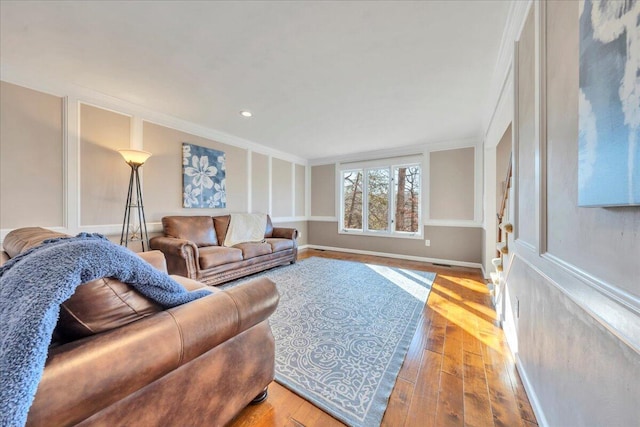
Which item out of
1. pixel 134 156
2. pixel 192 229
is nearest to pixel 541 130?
pixel 134 156

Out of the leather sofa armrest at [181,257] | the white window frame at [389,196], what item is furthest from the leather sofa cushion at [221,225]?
the white window frame at [389,196]

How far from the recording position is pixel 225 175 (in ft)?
12.7

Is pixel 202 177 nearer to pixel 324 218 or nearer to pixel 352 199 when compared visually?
pixel 324 218

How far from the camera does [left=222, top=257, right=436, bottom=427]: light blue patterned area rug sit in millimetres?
1250

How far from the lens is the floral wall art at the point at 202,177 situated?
3352 millimetres

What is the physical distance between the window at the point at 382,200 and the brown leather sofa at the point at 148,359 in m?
3.97

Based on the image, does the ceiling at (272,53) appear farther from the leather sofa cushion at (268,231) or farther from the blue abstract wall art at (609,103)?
the leather sofa cushion at (268,231)

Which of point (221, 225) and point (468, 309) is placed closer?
point (468, 309)

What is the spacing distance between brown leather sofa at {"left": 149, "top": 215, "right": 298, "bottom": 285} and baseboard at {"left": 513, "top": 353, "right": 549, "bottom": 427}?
9.42 ft

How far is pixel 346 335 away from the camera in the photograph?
5.94ft

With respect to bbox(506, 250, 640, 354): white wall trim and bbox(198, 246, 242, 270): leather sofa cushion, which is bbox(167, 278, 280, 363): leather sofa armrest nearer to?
bbox(506, 250, 640, 354): white wall trim

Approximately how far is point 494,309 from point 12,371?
10.2 feet

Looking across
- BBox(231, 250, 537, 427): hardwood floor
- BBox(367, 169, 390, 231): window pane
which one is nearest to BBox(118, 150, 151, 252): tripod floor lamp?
BBox(231, 250, 537, 427): hardwood floor

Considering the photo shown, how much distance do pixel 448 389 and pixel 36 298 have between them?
181 centimetres
